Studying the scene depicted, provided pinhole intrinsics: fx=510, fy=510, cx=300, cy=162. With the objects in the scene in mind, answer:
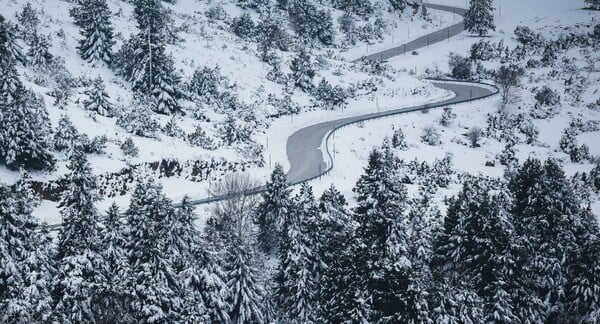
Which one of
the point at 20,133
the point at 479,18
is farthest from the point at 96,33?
the point at 479,18

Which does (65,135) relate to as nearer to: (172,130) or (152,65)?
(172,130)

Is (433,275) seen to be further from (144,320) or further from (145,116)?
(145,116)

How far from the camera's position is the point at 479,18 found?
112 meters

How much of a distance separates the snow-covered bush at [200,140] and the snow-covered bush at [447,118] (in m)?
32.3

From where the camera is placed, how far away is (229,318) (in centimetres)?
2923

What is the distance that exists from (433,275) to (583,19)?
10937cm

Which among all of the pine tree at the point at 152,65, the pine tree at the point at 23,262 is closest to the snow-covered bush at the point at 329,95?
the pine tree at the point at 152,65

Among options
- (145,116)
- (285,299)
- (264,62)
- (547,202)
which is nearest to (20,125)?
(145,116)

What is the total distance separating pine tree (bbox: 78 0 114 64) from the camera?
197 feet

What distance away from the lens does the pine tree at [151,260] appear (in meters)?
24.6

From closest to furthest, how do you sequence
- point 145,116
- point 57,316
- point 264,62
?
point 57,316 < point 145,116 < point 264,62

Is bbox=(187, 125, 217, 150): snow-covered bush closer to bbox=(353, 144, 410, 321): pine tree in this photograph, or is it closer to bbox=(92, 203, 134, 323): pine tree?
bbox=(353, 144, 410, 321): pine tree

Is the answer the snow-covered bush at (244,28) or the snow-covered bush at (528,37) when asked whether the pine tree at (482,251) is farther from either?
the snow-covered bush at (528,37)

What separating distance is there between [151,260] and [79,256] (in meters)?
3.39
